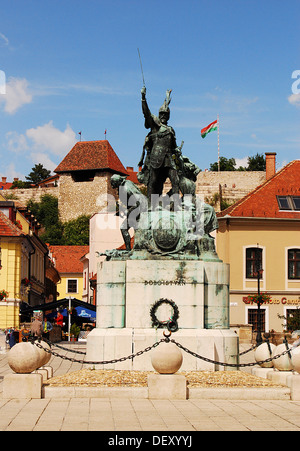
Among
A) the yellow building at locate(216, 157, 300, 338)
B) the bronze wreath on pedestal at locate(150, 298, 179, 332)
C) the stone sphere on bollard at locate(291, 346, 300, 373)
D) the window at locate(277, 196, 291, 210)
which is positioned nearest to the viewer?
the stone sphere on bollard at locate(291, 346, 300, 373)

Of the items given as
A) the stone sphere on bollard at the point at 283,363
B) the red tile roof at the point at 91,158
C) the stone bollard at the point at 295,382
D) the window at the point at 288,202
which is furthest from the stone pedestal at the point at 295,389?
the red tile roof at the point at 91,158

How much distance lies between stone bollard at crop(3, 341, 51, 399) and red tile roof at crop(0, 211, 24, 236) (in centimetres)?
3020

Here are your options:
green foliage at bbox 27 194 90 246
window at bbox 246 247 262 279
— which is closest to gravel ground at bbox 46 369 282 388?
window at bbox 246 247 262 279

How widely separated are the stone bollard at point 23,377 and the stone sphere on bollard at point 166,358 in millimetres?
1930

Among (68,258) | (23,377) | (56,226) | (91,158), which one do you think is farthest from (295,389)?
(91,158)

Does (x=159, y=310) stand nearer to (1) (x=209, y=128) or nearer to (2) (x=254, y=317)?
(2) (x=254, y=317)

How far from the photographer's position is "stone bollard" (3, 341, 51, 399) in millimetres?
12828

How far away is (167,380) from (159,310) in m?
3.84

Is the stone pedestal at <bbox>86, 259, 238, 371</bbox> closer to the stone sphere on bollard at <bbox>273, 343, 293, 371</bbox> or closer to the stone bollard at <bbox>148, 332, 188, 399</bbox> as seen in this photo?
the stone sphere on bollard at <bbox>273, 343, 293, 371</bbox>

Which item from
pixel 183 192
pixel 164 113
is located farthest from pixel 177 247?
pixel 164 113

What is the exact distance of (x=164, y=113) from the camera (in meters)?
18.5

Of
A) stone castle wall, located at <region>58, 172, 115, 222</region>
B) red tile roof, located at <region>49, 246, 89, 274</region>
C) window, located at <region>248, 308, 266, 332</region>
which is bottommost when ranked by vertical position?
window, located at <region>248, 308, 266, 332</region>

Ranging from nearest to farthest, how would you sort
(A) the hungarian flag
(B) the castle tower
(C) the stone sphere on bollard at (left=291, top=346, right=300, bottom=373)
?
1. (C) the stone sphere on bollard at (left=291, top=346, right=300, bottom=373)
2. (A) the hungarian flag
3. (B) the castle tower
